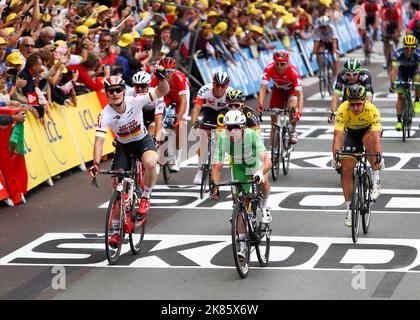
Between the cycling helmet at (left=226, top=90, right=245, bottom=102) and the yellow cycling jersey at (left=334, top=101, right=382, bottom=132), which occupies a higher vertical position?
the cycling helmet at (left=226, top=90, right=245, bottom=102)

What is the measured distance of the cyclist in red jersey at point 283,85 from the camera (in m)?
19.1

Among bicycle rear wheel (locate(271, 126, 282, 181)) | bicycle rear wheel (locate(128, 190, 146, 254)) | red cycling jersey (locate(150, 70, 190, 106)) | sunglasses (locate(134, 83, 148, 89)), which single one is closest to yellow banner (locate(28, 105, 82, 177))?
red cycling jersey (locate(150, 70, 190, 106))

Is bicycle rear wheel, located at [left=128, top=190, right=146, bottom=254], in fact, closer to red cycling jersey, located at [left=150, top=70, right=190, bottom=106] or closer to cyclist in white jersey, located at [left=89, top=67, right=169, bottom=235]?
cyclist in white jersey, located at [left=89, top=67, right=169, bottom=235]

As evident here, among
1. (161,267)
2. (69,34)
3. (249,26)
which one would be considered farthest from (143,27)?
(161,267)

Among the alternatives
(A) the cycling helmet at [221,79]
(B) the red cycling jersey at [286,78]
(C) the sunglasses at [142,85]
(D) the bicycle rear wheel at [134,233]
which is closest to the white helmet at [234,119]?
(D) the bicycle rear wheel at [134,233]

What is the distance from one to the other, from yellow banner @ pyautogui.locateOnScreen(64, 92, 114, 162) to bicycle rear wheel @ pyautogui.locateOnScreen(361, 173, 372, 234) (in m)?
6.71

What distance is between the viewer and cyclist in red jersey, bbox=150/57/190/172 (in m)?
18.0

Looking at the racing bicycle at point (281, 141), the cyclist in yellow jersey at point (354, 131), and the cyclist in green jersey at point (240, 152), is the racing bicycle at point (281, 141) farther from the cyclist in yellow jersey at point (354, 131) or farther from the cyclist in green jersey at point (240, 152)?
the cyclist in green jersey at point (240, 152)

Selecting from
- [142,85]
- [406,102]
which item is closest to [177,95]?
[142,85]

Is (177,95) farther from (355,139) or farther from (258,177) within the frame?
(258,177)

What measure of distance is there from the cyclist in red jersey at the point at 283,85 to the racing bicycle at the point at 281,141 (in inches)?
4.1

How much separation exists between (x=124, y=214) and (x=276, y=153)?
6.00 meters

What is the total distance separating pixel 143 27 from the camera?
81.8 feet

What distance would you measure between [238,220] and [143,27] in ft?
43.4
